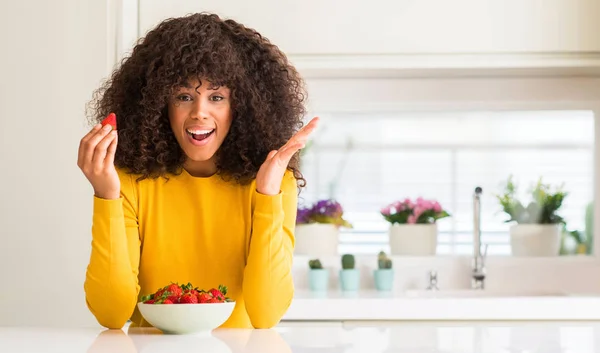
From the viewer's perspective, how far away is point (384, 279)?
3.06 m

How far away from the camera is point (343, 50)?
2.87m

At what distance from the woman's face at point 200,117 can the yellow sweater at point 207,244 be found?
9 centimetres

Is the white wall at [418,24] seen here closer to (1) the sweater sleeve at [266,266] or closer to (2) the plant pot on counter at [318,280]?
(2) the plant pot on counter at [318,280]

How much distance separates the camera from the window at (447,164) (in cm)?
326

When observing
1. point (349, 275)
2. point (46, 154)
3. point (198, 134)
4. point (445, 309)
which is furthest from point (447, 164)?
point (198, 134)

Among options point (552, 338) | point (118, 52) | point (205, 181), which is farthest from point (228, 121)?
point (118, 52)

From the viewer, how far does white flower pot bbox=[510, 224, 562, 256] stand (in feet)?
10.5

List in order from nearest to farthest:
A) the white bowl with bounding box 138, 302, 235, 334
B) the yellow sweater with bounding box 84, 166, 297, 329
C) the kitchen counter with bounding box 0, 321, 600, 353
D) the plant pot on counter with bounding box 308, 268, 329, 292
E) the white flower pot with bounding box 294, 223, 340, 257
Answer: the kitchen counter with bounding box 0, 321, 600, 353
the white bowl with bounding box 138, 302, 235, 334
the yellow sweater with bounding box 84, 166, 297, 329
the plant pot on counter with bounding box 308, 268, 329, 292
the white flower pot with bounding box 294, 223, 340, 257

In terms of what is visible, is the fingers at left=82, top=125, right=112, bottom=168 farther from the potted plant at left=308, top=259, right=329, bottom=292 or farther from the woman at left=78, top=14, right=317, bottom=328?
the potted plant at left=308, top=259, right=329, bottom=292

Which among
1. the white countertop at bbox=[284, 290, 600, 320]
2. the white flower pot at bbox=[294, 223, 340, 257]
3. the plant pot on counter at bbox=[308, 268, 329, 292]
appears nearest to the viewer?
the white countertop at bbox=[284, 290, 600, 320]

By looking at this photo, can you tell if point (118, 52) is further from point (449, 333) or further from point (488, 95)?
point (449, 333)

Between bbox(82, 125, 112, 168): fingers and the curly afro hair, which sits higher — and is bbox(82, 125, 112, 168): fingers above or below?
below

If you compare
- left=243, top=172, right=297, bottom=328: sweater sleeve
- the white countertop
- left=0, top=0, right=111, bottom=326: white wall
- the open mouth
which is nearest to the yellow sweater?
left=243, top=172, right=297, bottom=328: sweater sleeve

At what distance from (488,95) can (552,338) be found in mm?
1872
